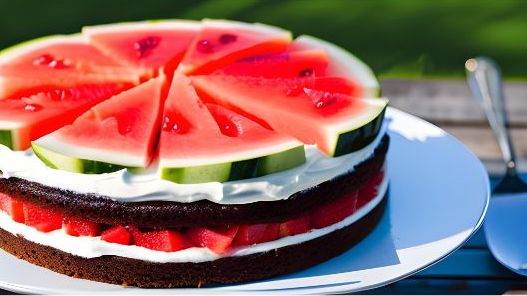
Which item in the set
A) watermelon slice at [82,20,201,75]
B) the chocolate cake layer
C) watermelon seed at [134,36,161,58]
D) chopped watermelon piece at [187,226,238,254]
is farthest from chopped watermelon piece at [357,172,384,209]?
watermelon seed at [134,36,161,58]

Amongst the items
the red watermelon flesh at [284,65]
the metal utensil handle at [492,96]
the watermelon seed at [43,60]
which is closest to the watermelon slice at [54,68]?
the watermelon seed at [43,60]

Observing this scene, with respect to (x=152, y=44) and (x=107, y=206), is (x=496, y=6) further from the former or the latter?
Answer: (x=107, y=206)

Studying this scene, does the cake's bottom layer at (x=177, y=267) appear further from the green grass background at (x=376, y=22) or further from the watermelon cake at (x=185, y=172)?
Answer: the green grass background at (x=376, y=22)

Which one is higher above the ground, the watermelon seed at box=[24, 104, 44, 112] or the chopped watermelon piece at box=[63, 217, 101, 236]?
the watermelon seed at box=[24, 104, 44, 112]

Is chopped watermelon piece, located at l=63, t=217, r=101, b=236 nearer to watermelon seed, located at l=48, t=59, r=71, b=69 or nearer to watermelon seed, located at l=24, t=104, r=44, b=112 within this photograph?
watermelon seed, located at l=24, t=104, r=44, b=112

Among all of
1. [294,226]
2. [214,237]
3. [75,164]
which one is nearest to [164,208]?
[214,237]
